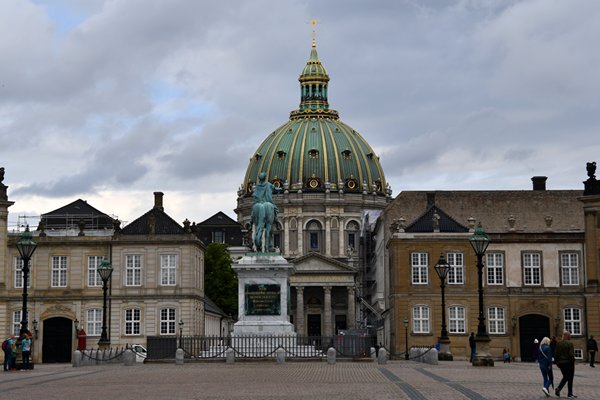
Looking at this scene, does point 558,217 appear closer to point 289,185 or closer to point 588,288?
point 588,288

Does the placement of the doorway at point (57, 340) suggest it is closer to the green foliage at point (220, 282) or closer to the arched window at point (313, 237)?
the green foliage at point (220, 282)

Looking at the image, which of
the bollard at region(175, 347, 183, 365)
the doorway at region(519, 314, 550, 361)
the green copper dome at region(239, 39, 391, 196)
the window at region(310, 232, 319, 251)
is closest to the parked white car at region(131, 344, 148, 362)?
the bollard at region(175, 347, 183, 365)

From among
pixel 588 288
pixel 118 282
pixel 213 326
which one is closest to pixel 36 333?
pixel 118 282

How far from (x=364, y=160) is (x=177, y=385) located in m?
139

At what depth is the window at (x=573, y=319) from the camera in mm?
74938

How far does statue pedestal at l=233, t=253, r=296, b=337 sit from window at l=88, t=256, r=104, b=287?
29039 mm

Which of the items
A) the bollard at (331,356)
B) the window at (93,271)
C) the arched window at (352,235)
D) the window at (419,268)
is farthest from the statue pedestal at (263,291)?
the arched window at (352,235)

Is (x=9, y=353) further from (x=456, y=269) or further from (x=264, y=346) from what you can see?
(x=456, y=269)

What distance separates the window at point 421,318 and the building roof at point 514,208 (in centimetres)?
857

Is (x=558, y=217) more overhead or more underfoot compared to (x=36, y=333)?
more overhead

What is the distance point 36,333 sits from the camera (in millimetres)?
76500

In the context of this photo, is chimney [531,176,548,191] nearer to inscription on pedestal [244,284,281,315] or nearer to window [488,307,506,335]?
window [488,307,506,335]

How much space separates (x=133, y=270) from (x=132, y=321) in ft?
10.7

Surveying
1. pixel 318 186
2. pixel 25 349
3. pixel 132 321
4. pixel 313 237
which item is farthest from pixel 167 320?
pixel 318 186
